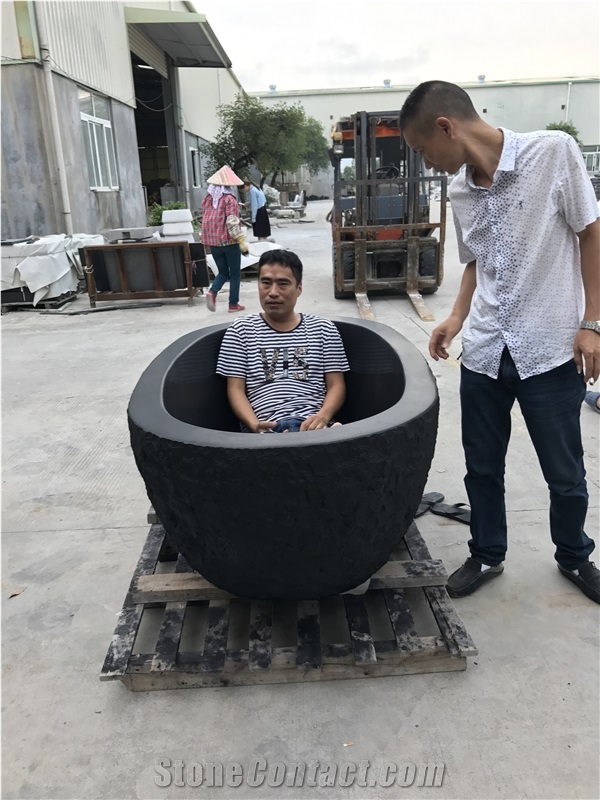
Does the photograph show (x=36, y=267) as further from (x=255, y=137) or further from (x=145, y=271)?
(x=255, y=137)

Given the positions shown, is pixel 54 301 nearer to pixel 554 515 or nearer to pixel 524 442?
pixel 524 442

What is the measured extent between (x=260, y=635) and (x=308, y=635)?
138 millimetres

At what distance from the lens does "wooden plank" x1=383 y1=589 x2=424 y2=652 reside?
1.77m

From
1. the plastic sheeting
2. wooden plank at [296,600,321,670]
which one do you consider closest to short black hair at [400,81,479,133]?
wooden plank at [296,600,321,670]

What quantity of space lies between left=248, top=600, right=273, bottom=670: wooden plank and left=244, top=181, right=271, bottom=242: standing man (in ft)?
30.8

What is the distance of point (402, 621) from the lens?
186cm

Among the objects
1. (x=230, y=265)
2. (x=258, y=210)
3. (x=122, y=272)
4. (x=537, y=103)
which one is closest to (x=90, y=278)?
(x=122, y=272)

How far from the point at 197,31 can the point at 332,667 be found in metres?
16.2

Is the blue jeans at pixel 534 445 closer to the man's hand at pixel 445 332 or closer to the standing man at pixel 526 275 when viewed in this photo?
the standing man at pixel 526 275

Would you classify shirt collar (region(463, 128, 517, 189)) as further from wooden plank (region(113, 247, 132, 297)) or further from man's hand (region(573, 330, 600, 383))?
wooden plank (region(113, 247, 132, 297))

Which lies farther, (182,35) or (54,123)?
(182,35)

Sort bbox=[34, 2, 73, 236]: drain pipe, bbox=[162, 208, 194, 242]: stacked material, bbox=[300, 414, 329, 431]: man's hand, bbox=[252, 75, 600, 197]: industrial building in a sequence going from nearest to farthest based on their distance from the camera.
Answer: bbox=[300, 414, 329, 431]: man's hand, bbox=[34, 2, 73, 236]: drain pipe, bbox=[162, 208, 194, 242]: stacked material, bbox=[252, 75, 600, 197]: industrial building

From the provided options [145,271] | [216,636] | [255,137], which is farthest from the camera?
[255,137]

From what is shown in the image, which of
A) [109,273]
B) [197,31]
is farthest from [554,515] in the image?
[197,31]
